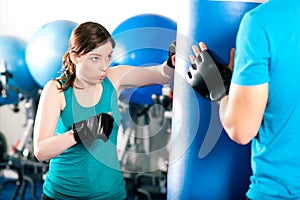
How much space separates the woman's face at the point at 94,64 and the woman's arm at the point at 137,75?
11 centimetres

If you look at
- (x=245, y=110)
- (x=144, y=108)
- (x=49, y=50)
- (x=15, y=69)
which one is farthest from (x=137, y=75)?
(x=15, y=69)

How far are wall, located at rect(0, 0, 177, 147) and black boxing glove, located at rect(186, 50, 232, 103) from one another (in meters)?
2.40

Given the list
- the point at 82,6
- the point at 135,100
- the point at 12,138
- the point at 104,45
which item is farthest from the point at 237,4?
the point at 12,138

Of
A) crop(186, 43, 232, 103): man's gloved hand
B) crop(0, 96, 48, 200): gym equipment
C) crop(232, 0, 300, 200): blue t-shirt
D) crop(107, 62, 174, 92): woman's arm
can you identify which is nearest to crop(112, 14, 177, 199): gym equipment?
crop(107, 62, 174, 92): woman's arm

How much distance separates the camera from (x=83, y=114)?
156cm

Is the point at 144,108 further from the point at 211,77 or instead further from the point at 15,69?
the point at 211,77

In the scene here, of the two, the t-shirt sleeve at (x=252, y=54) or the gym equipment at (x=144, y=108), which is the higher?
the t-shirt sleeve at (x=252, y=54)

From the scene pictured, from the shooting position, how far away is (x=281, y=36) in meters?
1.08

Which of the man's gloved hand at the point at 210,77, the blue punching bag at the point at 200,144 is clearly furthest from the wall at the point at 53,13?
the man's gloved hand at the point at 210,77

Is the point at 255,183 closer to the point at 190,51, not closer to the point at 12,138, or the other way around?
the point at 190,51

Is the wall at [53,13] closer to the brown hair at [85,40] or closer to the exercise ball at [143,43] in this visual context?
the exercise ball at [143,43]

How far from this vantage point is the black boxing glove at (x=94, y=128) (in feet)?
4.72

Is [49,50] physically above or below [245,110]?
below

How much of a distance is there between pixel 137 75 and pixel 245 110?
0.70m
